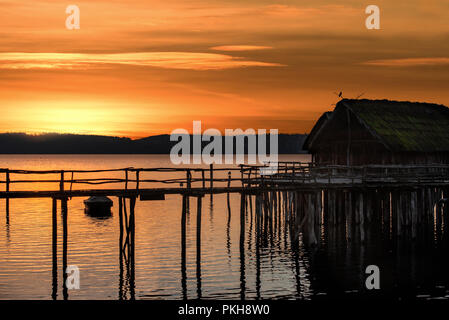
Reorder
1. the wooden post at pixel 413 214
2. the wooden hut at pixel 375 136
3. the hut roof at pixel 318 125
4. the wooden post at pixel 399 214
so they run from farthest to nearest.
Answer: the hut roof at pixel 318 125 < the wooden hut at pixel 375 136 < the wooden post at pixel 399 214 < the wooden post at pixel 413 214

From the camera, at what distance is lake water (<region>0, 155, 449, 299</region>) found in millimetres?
28406

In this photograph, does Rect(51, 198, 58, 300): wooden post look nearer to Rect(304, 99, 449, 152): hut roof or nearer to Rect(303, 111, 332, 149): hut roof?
Rect(304, 99, 449, 152): hut roof

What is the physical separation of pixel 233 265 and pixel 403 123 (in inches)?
718

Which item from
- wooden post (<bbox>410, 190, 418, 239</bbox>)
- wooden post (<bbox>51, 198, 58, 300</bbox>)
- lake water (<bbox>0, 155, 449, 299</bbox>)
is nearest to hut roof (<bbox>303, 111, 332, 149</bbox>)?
lake water (<bbox>0, 155, 449, 299</bbox>)

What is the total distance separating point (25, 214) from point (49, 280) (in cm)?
3801

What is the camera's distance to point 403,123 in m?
45.9

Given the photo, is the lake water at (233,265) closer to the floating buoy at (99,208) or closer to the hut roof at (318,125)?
the hut roof at (318,125)

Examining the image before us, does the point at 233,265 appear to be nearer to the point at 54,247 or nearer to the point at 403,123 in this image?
the point at 54,247

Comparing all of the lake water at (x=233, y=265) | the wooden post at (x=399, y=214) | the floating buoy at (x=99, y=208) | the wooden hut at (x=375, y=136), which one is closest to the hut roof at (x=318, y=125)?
the wooden hut at (x=375, y=136)

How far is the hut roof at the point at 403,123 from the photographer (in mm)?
42688

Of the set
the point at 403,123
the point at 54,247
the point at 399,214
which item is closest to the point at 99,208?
the point at 403,123

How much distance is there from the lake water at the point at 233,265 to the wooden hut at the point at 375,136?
495 centimetres

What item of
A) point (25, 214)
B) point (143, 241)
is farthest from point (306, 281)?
point (25, 214)

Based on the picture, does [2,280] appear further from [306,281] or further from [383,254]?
[383,254]
